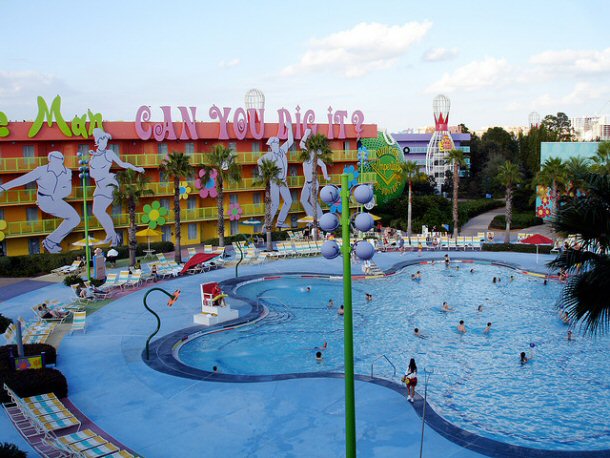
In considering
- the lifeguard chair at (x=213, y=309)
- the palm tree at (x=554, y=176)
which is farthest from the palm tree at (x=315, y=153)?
the lifeguard chair at (x=213, y=309)

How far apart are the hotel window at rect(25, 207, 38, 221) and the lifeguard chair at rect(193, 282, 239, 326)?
19819 millimetres

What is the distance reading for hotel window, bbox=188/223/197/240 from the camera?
153 feet

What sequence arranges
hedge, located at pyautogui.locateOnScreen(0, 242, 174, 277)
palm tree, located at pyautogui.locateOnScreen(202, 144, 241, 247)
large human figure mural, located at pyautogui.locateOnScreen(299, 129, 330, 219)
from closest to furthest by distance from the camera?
hedge, located at pyautogui.locateOnScreen(0, 242, 174, 277) < palm tree, located at pyautogui.locateOnScreen(202, 144, 241, 247) < large human figure mural, located at pyautogui.locateOnScreen(299, 129, 330, 219)

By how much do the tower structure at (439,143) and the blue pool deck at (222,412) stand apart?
2460 inches

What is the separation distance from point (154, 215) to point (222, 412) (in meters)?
29.2

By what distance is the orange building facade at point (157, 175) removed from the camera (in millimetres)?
38344

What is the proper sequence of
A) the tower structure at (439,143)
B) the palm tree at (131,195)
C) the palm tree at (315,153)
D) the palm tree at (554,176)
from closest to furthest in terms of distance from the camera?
the palm tree at (131,195)
the palm tree at (554,176)
the palm tree at (315,153)
the tower structure at (439,143)

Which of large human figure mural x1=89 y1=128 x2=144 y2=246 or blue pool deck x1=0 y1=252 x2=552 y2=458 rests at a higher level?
large human figure mural x1=89 y1=128 x2=144 y2=246

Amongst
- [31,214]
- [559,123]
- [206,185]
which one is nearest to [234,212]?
[206,185]

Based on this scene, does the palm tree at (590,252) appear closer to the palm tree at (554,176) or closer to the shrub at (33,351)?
the shrub at (33,351)

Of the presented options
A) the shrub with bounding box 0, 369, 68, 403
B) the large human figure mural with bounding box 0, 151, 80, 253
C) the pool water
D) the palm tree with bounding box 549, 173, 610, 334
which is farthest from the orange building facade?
the palm tree with bounding box 549, 173, 610, 334

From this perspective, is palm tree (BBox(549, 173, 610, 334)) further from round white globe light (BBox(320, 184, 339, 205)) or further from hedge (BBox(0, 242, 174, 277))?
hedge (BBox(0, 242, 174, 277))

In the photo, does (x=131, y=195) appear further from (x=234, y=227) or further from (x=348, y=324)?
(x=348, y=324)

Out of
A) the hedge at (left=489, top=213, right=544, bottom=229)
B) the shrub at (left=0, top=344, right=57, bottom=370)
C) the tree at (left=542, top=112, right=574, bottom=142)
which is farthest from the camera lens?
the tree at (left=542, top=112, right=574, bottom=142)
